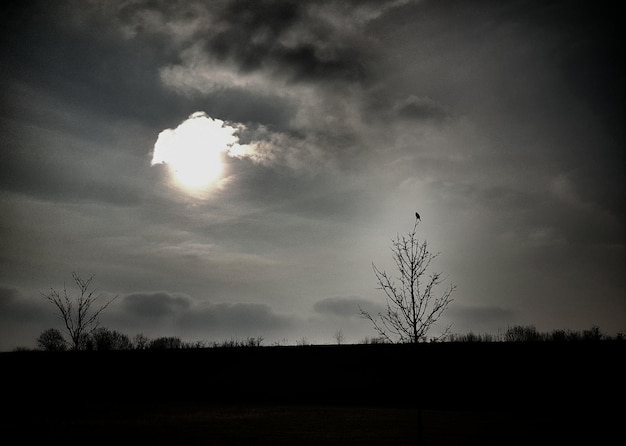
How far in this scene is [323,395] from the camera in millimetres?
34875

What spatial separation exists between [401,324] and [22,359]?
131 ft

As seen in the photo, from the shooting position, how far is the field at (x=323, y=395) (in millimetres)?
16594

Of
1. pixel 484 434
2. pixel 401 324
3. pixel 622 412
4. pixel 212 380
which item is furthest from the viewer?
pixel 212 380

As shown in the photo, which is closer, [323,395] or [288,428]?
[288,428]

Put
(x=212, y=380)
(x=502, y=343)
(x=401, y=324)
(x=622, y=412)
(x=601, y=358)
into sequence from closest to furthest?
1. (x=401, y=324)
2. (x=622, y=412)
3. (x=601, y=358)
4. (x=502, y=343)
5. (x=212, y=380)

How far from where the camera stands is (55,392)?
3603 centimetres

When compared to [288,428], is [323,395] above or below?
below

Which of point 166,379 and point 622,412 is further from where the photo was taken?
point 166,379

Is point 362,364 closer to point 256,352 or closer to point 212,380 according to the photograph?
point 256,352

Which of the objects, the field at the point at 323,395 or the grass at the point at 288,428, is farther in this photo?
the field at the point at 323,395

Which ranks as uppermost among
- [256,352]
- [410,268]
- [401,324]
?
[410,268]

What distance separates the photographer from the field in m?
16.6

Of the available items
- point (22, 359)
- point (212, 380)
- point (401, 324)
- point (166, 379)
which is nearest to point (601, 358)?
point (401, 324)

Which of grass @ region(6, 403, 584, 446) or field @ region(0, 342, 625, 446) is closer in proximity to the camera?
grass @ region(6, 403, 584, 446)
